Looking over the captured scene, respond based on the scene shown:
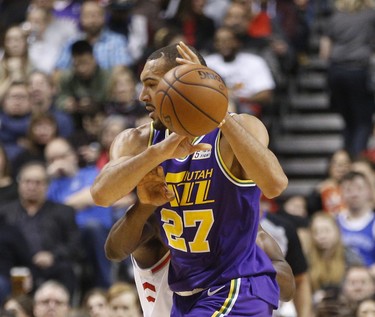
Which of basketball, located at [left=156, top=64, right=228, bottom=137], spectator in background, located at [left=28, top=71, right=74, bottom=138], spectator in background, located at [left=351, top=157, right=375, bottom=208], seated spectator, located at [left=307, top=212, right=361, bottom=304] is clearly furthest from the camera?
spectator in background, located at [left=28, top=71, right=74, bottom=138]

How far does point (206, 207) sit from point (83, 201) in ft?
16.4

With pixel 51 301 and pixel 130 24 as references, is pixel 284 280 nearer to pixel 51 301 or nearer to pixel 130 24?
pixel 51 301

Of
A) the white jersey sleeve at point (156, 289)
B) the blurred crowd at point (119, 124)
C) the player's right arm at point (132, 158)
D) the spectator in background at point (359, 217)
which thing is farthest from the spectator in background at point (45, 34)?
the player's right arm at point (132, 158)

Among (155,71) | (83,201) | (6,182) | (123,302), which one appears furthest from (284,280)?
(6,182)

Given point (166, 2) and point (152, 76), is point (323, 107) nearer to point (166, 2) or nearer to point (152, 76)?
point (166, 2)

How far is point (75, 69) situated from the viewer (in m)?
11.7

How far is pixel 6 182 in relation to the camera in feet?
33.0

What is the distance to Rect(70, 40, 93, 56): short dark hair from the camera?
1166 cm

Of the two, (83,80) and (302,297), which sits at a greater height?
(302,297)

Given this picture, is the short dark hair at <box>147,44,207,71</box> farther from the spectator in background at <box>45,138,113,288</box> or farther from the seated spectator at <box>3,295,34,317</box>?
the spectator in background at <box>45,138,113,288</box>

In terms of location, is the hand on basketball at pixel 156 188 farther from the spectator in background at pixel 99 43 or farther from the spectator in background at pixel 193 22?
the spectator in background at pixel 193 22

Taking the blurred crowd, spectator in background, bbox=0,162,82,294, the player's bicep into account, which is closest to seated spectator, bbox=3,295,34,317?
the blurred crowd

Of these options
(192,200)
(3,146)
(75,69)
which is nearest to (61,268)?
(3,146)

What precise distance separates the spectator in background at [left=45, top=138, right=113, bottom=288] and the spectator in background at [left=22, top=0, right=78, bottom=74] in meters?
2.32
